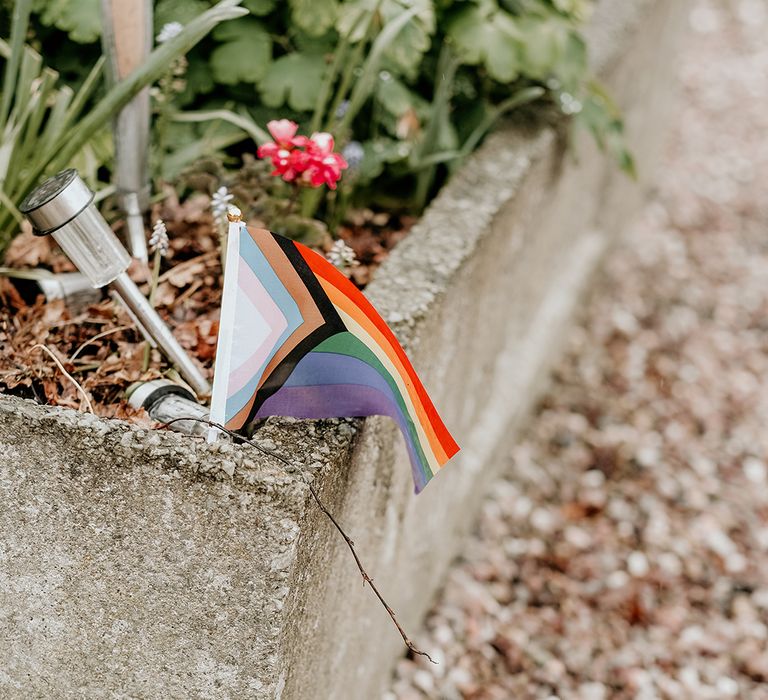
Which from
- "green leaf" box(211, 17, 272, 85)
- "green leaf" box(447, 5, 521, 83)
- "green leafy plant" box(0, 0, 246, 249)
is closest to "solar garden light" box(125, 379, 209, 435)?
"green leafy plant" box(0, 0, 246, 249)

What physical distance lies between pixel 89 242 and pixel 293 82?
0.86 m

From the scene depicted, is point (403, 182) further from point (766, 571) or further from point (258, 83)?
point (766, 571)

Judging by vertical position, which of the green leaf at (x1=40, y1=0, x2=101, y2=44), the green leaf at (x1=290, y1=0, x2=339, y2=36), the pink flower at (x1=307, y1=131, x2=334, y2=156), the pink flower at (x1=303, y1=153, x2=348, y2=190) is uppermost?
the green leaf at (x1=40, y1=0, x2=101, y2=44)

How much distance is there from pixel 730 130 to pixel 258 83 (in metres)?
4.01

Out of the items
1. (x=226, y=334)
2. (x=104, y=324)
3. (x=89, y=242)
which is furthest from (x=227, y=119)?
(x=226, y=334)

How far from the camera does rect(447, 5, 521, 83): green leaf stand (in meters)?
2.10

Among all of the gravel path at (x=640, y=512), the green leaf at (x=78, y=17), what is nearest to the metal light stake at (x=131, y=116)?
the green leaf at (x=78, y=17)

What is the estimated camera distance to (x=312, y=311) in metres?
1.23

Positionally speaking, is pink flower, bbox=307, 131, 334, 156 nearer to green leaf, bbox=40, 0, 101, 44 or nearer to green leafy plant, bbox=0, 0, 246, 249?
green leafy plant, bbox=0, 0, 246, 249

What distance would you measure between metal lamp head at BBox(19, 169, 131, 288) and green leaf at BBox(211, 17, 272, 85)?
79 centimetres

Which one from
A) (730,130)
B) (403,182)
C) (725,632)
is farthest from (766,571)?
(730,130)

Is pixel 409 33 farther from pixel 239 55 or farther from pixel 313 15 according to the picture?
pixel 239 55

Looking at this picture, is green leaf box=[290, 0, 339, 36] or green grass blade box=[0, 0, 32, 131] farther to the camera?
green leaf box=[290, 0, 339, 36]

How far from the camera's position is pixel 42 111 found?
5.68ft
